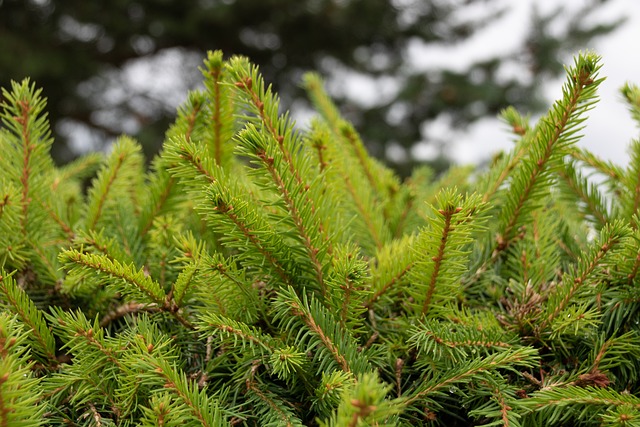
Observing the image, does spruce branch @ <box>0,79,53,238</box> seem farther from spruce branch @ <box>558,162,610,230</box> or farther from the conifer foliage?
spruce branch @ <box>558,162,610,230</box>

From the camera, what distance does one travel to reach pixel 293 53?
286 inches

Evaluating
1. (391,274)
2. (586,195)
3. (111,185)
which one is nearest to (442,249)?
(391,274)

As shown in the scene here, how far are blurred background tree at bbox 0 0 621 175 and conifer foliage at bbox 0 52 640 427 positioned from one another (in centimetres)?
584

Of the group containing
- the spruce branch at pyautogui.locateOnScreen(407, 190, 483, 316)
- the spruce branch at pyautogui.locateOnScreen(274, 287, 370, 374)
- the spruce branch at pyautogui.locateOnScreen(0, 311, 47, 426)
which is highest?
the spruce branch at pyautogui.locateOnScreen(407, 190, 483, 316)

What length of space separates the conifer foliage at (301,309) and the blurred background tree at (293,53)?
5836 millimetres

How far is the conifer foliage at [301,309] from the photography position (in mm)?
487

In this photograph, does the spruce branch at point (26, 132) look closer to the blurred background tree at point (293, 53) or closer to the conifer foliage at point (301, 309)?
the conifer foliage at point (301, 309)

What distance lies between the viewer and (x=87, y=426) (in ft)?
1.70

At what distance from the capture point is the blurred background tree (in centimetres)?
645

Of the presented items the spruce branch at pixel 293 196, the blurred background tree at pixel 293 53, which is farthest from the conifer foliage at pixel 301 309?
the blurred background tree at pixel 293 53

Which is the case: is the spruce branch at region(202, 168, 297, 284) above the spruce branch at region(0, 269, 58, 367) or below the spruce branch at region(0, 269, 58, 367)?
above

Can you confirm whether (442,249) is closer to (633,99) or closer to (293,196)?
(293,196)

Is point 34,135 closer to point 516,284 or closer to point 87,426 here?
point 87,426

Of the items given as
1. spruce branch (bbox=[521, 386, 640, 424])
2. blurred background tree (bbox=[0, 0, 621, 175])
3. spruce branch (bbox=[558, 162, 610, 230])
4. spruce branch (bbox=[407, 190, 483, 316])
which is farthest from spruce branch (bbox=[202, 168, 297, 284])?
blurred background tree (bbox=[0, 0, 621, 175])
